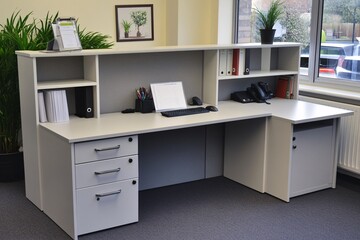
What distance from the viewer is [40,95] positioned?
3.35 m

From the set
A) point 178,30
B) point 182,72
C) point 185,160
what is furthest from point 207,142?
point 178,30

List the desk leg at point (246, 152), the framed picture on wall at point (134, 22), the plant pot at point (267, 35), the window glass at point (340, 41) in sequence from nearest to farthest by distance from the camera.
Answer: the desk leg at point (246, 152) < the plant pot at point (267, 35) < the window glass at point (340, 41) < the framed picture on wall at point (134, 22)

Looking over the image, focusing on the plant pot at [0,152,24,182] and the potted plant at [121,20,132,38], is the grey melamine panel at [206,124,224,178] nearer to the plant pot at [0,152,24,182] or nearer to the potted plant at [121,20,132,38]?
the plant pot at [0,152,24,182]

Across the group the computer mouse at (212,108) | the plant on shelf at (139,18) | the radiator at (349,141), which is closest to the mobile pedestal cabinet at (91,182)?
the computer mouse at (212,108)

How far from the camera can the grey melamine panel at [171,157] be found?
155 inches

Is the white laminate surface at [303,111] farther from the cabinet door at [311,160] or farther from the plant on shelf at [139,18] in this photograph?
the plant on shelf at [139,18]

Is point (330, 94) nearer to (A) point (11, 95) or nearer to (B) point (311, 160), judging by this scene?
(B) point (311, 160)

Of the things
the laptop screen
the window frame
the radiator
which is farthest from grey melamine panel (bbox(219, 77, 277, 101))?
the radiator

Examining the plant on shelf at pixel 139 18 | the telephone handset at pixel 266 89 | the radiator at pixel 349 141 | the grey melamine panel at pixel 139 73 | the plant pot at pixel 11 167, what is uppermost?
the plant on shelf at pixel 139 18

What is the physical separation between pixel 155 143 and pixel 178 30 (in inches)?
90.5

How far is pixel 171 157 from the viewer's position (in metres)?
4.04

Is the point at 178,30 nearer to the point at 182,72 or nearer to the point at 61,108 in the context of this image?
the point at 182,72

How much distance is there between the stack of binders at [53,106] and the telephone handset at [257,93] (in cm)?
160

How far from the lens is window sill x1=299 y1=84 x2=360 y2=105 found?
162 inches
